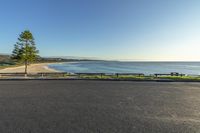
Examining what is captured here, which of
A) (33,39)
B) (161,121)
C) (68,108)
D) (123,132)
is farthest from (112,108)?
(33,39)

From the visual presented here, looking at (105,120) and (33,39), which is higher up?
(33,39)

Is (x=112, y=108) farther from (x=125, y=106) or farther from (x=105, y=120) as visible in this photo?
(x=105, y=120)

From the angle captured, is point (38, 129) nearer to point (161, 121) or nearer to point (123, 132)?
point (123, 132)

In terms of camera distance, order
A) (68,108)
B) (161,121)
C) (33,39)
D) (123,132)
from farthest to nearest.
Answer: (33,39), (68,108), (161,121), (123,132)

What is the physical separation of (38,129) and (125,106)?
15.1 feet

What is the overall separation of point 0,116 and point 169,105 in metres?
7.32

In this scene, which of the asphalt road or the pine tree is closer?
the asphalt road

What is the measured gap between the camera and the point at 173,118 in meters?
7.56

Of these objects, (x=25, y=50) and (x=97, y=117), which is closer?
(x=97, y=117)

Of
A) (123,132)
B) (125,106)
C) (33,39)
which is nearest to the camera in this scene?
(123,132)

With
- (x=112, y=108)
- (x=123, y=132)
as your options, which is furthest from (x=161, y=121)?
(x=112, y=108)

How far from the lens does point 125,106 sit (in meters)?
9.64

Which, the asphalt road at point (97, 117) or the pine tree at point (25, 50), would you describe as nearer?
the asphalt road at point (97, 117)

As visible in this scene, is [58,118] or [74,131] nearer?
[74,131]
